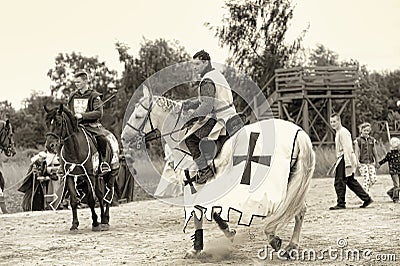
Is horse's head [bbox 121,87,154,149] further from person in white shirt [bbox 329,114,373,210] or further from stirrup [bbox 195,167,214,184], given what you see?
person in white shirt [bbox 329,114,373,210]

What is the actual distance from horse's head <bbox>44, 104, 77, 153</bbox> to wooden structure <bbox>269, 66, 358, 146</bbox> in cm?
2059

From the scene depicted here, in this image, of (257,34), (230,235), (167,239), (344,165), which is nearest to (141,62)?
(257,34)

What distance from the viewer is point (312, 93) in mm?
33750

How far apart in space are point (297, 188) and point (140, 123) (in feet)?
9.75

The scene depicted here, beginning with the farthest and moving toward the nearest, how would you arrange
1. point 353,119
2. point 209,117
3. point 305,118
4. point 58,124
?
point 353,119 → point 305,118 → point 58,124 → point 209,117

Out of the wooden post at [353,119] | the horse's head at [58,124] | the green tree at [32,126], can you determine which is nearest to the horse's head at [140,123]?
the horse's head at [58,124]

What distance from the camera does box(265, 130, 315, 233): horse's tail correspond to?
26.5ft

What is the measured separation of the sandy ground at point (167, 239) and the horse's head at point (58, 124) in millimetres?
1536

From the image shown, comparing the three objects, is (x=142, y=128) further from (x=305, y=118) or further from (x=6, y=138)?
(x=305, y=118)

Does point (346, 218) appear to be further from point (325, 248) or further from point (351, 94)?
point (351, 94)

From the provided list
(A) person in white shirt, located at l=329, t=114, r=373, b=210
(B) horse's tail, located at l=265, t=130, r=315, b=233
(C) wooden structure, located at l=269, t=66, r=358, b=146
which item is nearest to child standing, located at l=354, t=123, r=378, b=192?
(A) person in white shirt, located at l=329, t=114, r=373, b=210

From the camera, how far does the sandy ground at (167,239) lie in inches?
347

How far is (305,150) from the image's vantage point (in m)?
8.45

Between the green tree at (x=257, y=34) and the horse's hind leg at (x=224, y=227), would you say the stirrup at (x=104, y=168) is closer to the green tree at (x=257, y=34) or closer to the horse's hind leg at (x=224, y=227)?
the horse's hind leg at (x=224, y=227)
